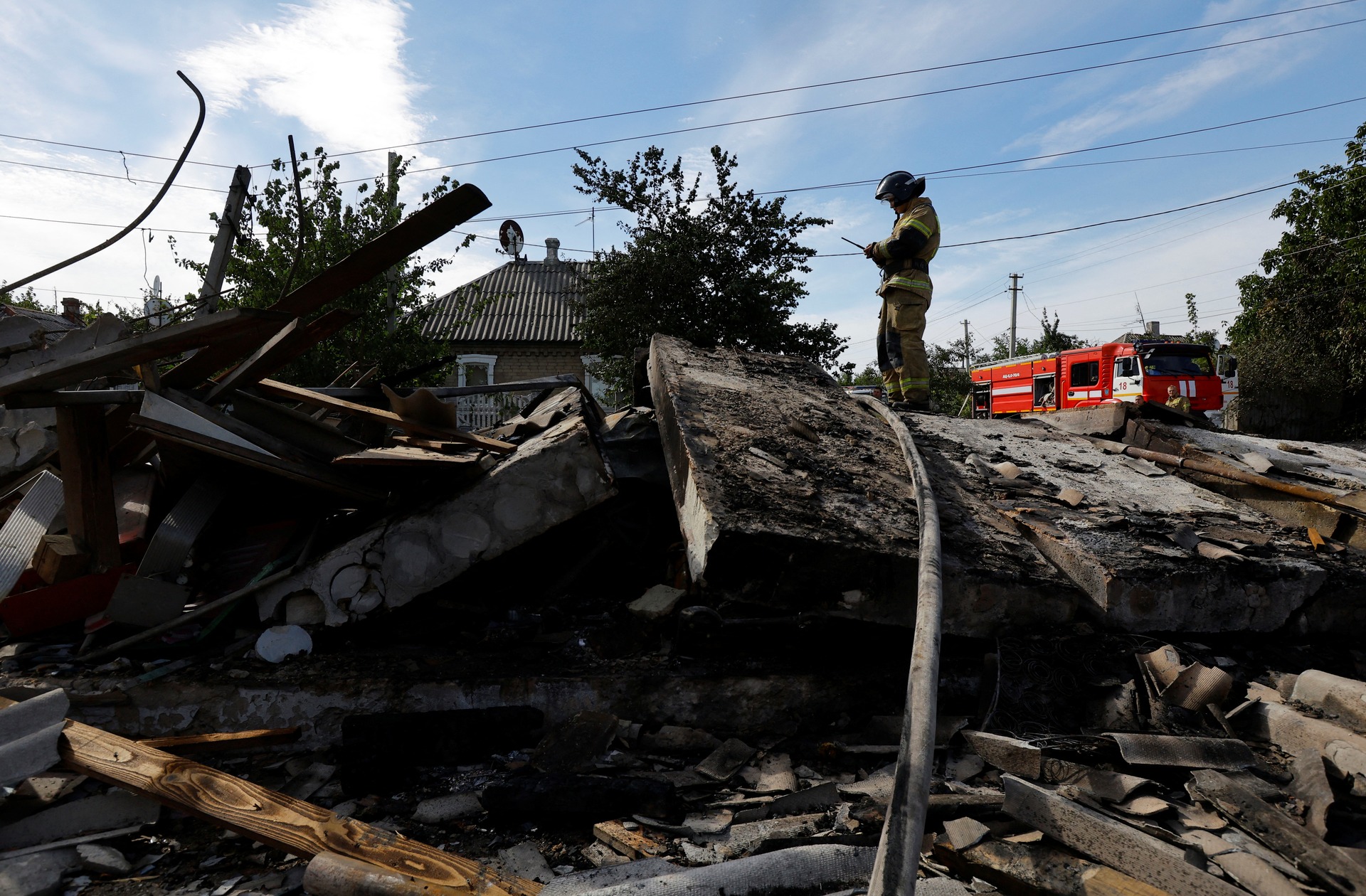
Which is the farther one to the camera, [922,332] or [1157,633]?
[922,332]

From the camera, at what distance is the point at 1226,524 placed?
12.0 feet

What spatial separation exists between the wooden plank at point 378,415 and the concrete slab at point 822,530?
0.84 m

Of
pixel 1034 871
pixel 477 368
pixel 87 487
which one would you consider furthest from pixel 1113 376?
pixel 87 487

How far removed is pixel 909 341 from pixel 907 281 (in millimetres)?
491

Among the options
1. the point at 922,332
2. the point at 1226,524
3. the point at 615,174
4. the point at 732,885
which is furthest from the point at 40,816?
the point at 615,174

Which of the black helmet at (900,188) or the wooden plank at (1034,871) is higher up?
the black helmet at (900,188)

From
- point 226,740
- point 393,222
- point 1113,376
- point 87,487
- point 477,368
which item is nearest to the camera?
point 226,740

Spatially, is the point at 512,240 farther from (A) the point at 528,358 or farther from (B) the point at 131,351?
(B) the point at 131,351

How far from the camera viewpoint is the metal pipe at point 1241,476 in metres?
3.85

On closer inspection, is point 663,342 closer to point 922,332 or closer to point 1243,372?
point 922,332

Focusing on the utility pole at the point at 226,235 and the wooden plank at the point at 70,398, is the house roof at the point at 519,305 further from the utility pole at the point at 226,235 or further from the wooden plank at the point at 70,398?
the wooden plank at the point at 70,398

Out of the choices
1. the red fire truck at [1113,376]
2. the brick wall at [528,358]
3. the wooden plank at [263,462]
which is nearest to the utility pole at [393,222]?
the wooden plank at [263,462]

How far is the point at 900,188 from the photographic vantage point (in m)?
6.49

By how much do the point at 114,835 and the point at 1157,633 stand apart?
150 inches
